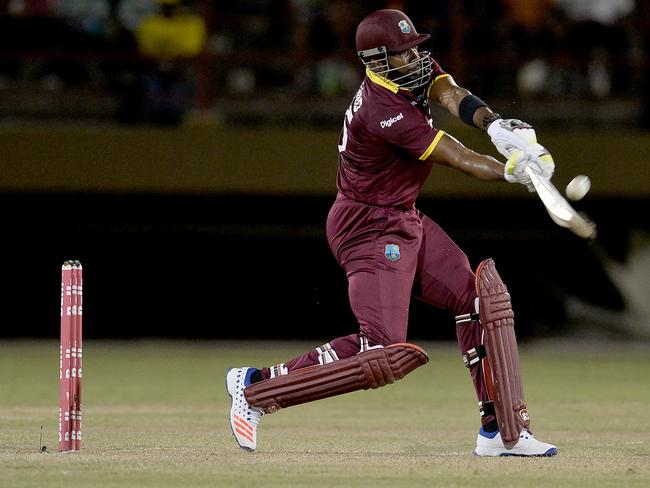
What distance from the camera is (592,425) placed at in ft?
27.3

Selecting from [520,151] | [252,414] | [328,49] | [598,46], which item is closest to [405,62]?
[520,151]

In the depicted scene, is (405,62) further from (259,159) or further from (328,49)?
(328,49)

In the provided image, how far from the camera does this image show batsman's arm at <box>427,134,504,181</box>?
20.3ft

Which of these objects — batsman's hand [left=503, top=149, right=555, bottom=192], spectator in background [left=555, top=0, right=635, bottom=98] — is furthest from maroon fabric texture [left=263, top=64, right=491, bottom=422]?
spectator in background [left=555, top=0, right=635, bottom=98]

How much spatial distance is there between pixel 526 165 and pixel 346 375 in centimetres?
133

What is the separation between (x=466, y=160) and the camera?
20.5ft

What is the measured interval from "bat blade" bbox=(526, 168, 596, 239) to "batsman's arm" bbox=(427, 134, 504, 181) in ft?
0.58

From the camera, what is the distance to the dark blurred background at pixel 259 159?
46.5 feet

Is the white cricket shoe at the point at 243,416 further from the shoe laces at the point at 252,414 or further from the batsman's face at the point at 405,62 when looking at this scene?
the batsman's face at the point at 405,62

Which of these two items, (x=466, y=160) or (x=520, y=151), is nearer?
(x=520, y=151)

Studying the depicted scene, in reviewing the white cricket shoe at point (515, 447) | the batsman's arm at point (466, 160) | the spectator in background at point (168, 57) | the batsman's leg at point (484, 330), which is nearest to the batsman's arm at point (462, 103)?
the batsman's arm at point (466, 160)

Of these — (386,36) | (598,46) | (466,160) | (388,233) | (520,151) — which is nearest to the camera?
(520,151)

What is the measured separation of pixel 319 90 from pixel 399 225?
8.15 metres

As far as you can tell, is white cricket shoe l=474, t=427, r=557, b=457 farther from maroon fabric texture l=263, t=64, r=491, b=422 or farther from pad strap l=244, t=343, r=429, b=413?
pad strap l=244, t=343, r=429, b=413
